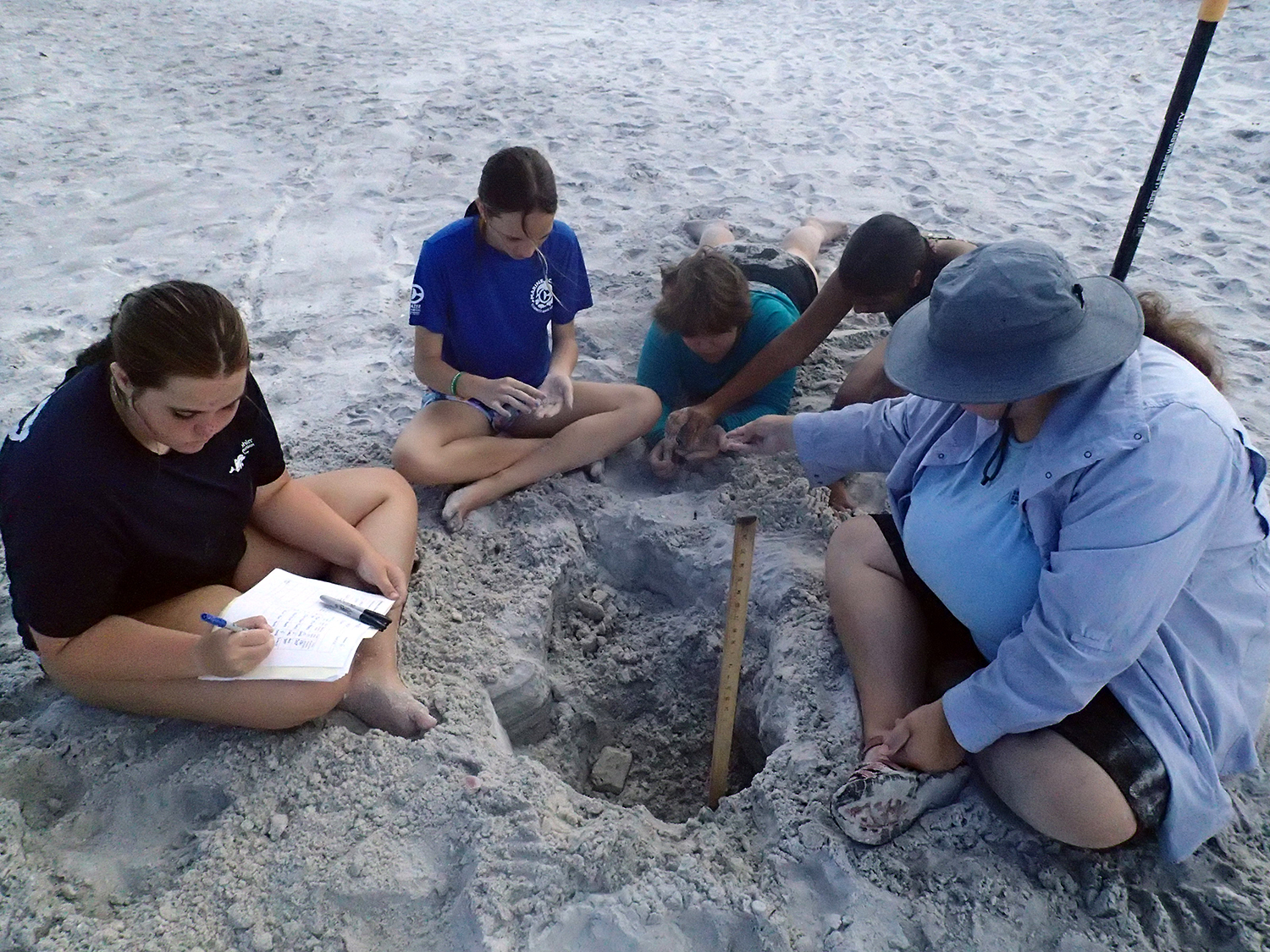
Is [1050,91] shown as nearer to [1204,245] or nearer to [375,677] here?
[1204,245]

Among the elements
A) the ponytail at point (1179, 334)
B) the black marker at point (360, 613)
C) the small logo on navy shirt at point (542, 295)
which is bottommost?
the black marker at point (360, 613)

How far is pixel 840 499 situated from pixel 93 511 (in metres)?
1.97

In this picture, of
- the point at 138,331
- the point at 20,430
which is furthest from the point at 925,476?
the point at 20,430

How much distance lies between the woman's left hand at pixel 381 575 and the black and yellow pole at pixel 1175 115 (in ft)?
6.82

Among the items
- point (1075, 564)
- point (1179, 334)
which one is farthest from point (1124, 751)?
point (1179, 334)

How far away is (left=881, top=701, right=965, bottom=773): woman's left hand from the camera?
5.92 feet

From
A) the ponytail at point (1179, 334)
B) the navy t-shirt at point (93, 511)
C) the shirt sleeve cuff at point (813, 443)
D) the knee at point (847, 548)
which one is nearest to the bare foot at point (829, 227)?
the shirt sleeve cuff at point (813, 443)

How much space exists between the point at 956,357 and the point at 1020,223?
329 centimetres

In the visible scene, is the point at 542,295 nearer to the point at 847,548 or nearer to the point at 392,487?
the point at 392,487

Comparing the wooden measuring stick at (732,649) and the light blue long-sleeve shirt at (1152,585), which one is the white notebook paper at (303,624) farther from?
the light blue long-sleeve shirt at (1152,585)

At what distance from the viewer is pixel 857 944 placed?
1.67 m

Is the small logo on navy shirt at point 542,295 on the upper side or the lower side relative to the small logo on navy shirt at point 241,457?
lower

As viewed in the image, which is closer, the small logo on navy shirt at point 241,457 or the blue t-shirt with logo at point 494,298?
the small logo on navy shirt at point 241,457

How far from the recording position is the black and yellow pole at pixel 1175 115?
7.52 feet
